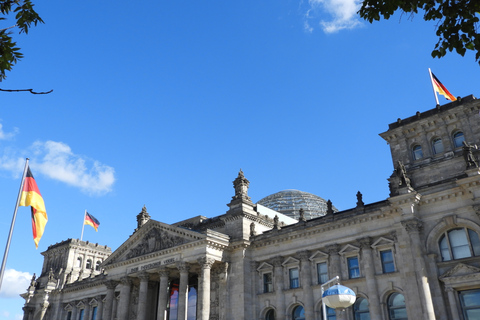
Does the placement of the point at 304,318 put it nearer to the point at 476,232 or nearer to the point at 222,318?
the point at 222,318

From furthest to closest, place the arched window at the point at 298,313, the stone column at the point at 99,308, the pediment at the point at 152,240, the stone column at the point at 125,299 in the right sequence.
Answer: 1. the stone column at the point at 99,308
2. the stone column at the point at 125,299
3. the pediment at the point at 152,240
4. the arched window at the point at 298,313

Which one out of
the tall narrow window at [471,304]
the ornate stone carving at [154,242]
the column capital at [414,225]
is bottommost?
the tall narrow window at [471,304]

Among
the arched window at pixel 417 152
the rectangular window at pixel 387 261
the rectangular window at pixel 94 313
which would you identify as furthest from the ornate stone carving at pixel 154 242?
the arched window at pixel 417 152

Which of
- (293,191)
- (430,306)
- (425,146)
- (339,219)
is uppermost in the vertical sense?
(293,191)

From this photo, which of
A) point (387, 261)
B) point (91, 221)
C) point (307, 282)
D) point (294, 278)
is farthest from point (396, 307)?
point (91, 221)

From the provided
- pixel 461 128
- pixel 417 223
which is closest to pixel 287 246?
pixel 417 223

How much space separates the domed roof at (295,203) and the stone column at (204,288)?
87.0 feet

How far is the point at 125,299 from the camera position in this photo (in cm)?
4778

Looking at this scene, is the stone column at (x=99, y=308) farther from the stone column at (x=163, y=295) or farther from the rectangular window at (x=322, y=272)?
the rectangular window at (x=322, y=272)

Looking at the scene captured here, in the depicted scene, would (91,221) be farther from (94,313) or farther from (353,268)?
(353,268)

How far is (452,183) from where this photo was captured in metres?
31.8

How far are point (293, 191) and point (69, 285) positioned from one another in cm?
3795

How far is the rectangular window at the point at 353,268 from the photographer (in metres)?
36.0

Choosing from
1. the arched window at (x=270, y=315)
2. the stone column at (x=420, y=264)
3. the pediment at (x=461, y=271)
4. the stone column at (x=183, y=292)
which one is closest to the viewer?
the pediment at (x=461, y=271)
